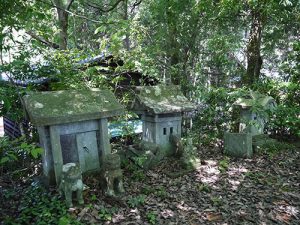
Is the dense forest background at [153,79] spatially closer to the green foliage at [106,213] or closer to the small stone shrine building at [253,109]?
the green foliage at [106,213]

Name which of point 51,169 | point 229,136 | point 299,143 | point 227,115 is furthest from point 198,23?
point 51,169

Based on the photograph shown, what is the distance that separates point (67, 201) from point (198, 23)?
794cm

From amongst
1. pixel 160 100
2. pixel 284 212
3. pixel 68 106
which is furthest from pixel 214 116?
pixel 68 106

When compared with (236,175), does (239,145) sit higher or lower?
higher

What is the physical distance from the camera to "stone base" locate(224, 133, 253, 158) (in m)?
6.94

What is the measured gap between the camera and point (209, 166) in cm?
647

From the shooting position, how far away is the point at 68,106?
16.1 ft

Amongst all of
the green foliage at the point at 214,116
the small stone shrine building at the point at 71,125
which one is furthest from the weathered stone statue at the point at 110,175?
the green foliage at the point at 214,116

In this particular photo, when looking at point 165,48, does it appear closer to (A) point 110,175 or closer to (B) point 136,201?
(A) point 110,175

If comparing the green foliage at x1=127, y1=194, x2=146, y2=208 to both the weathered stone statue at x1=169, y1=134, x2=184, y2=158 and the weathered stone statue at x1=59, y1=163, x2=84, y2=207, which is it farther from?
the weathered stone statue at x1=169, y1=134, x2=184, y2=158

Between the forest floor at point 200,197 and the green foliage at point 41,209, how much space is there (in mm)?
128

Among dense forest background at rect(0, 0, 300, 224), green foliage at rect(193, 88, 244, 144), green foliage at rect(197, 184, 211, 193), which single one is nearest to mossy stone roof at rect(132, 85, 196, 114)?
dense forest background at rect(0, 0, 300, 224)

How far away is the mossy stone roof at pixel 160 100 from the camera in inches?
252

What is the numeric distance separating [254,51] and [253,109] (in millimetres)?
2793
